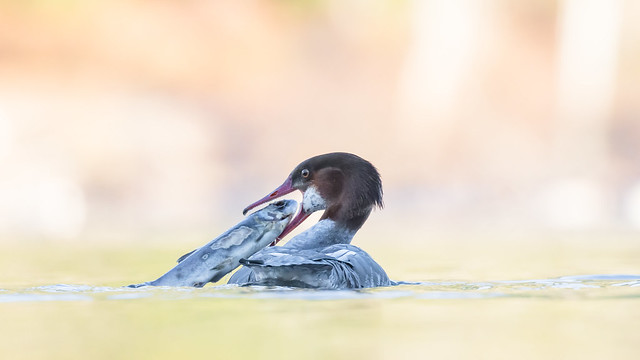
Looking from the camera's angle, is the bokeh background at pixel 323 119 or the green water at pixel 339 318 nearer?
the green water at pixel 339 318

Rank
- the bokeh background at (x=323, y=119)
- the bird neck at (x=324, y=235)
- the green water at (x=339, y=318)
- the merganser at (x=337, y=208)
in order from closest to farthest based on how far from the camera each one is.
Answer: the green water at (x=339, y=318)
the merganser at (x=337, y=208)
the bird neck at (x=324, y=235)
the bokeh background at (x=323, y=119)

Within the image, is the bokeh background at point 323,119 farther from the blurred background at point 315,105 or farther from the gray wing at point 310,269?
the gray wing at point 310,269

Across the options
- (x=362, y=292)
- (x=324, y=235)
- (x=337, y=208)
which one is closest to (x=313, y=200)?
(x=337, y=208)

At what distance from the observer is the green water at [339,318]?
14.2ft

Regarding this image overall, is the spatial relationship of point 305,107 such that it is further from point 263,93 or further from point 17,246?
point 17,246

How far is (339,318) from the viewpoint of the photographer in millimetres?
5105

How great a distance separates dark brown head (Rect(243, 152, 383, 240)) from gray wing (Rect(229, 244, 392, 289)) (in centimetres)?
91

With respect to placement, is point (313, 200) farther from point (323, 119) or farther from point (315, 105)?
point (315, 105)

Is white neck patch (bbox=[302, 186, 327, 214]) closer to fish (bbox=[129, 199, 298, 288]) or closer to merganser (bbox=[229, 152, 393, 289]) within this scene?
merganser (bbox=[229, 152, 393, 289])

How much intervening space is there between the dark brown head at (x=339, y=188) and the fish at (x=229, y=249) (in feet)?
1.46

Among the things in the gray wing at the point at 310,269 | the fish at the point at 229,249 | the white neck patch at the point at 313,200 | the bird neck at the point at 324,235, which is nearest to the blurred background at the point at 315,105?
the white neck patch at the point at 313,200

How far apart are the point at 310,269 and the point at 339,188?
5.34 ft

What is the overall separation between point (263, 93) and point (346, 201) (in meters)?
19.0

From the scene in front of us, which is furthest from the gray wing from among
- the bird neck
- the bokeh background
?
the bokeh background
